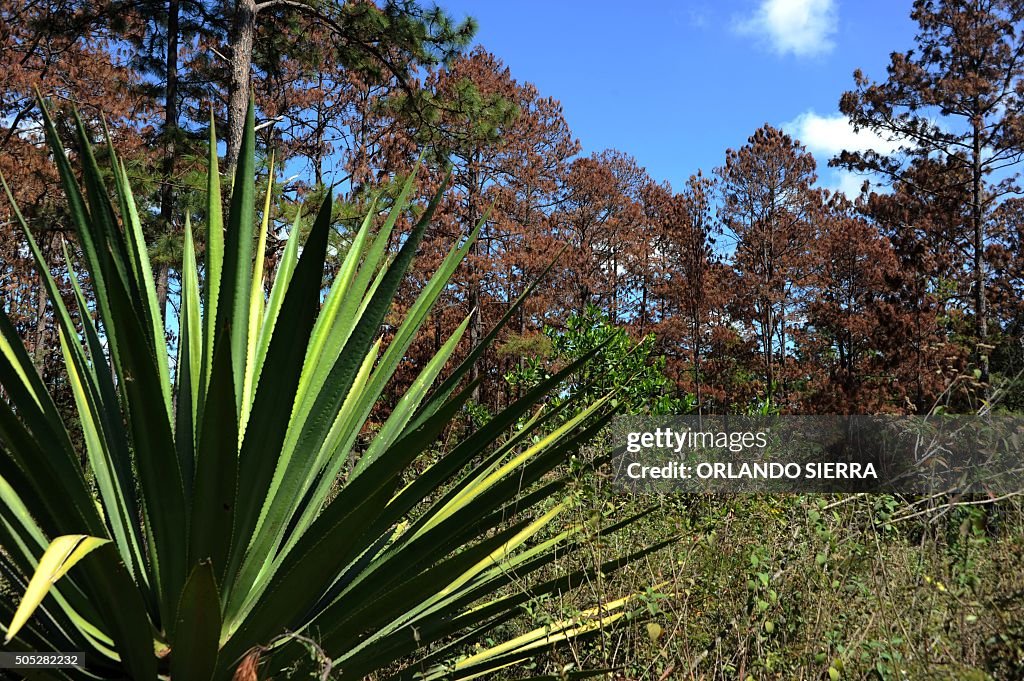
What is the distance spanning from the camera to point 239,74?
6.73 m

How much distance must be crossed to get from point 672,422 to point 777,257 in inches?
572

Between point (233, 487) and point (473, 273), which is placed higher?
point (473, 273)

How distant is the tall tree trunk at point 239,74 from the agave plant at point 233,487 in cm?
428

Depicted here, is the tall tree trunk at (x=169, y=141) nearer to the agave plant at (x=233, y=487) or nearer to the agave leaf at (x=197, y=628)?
the agave plant at (x=233, y=487)

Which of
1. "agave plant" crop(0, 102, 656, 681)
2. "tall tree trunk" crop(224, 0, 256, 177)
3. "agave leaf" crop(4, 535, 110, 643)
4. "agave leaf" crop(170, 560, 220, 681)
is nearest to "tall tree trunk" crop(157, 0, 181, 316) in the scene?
"tall tree trunk" crop(224, 0, 256, 177)

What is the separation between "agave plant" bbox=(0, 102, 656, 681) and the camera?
1.70 metres

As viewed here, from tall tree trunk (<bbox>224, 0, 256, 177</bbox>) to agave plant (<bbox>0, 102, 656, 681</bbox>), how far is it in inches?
169

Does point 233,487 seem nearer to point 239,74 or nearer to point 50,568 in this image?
point 50,568

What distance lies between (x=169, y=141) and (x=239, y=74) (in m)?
2.93

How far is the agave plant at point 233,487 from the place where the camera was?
1.70 m

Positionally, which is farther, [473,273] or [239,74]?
[473,273]

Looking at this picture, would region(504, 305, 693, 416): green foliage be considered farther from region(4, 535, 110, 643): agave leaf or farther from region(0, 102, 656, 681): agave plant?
region(4, 535, 110, 643): agave leaf

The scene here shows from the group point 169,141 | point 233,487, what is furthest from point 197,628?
point 169,141

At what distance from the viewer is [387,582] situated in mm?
2162
